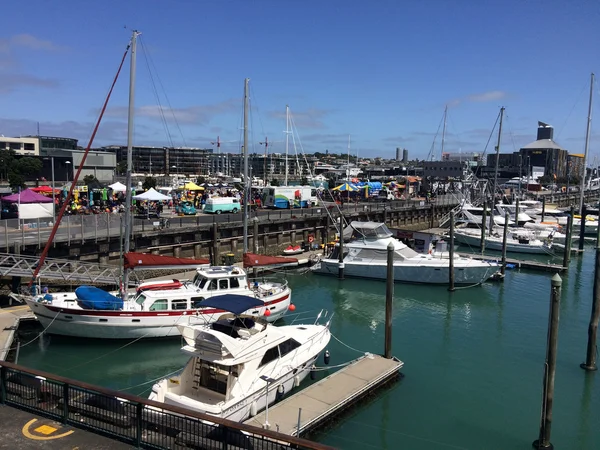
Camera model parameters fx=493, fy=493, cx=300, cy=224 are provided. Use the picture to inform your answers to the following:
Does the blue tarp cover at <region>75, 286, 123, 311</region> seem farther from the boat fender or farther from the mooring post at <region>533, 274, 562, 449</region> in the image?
the mooring post at <region>533, 274, 562, 449</region>

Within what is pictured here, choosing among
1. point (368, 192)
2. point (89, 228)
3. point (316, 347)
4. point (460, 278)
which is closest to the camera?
point (316, 347)

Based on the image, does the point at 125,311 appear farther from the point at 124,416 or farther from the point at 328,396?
the point at 124,416

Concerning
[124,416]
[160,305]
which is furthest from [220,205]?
[124,416]

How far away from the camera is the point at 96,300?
21312 millimetres

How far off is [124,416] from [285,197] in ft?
168

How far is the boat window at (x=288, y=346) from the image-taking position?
16.9 meters

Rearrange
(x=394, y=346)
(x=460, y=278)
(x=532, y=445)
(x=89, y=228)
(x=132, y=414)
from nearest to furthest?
(x=132, y=414), (x=532, y=445), (x=394, y=346), (x=89, y=228), (x=460, y=278)

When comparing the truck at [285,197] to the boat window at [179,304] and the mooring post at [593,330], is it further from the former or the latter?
the mooring post at [593,330]

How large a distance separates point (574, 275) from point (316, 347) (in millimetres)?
31129

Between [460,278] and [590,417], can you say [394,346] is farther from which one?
[460,278]

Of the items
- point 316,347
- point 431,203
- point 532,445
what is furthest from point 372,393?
point 431,203

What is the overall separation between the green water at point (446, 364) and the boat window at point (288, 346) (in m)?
2.91

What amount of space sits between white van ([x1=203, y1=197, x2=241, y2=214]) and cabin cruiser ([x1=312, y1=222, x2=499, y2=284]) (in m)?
17.0

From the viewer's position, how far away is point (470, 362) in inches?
831
